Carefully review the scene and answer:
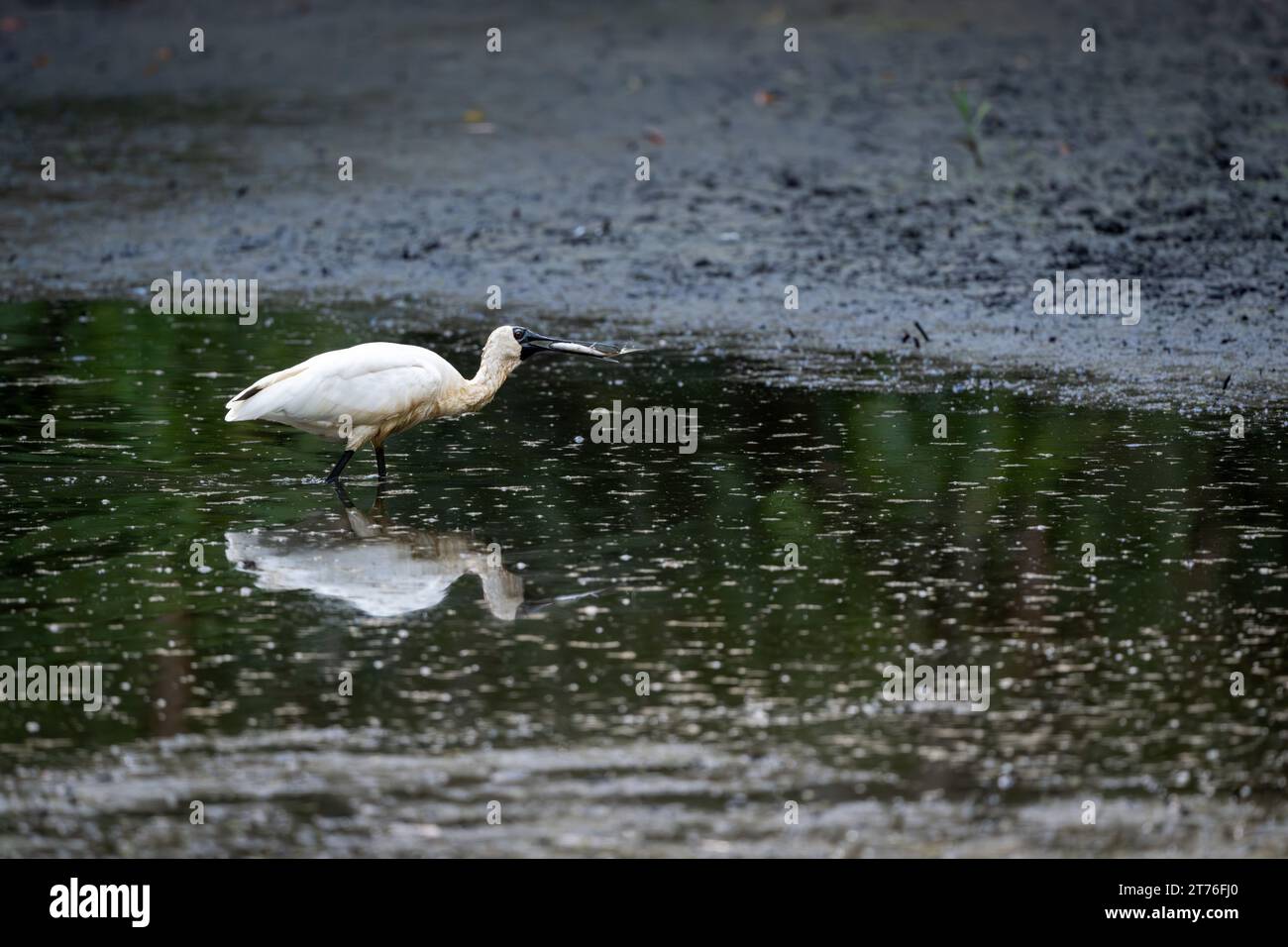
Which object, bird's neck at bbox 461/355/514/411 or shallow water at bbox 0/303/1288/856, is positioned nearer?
shallow water at bbox 0/303/1288/856

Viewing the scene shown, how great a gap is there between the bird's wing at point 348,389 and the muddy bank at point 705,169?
3.17 metres

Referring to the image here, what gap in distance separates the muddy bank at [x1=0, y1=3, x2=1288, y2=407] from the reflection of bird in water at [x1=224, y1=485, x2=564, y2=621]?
3926 mm

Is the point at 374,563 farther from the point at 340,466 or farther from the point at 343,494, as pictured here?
the point at 340,466

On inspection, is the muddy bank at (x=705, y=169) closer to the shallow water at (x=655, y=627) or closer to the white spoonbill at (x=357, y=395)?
the shallow water at (x=655, y=627)

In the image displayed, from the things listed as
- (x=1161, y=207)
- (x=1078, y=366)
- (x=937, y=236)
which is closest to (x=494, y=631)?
(x=1078, y=366)

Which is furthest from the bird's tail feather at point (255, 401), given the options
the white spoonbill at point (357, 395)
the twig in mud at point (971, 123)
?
the twig in mud at point (971, 123)

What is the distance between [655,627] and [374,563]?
1330 millimetres

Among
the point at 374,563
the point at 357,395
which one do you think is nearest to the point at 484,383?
the point at 357,395

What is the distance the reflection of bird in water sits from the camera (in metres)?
6.80

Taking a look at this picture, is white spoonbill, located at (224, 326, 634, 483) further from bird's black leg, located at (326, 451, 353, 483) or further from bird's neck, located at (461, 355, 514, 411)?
bird's neck, located at (461, 355, 514, 411)

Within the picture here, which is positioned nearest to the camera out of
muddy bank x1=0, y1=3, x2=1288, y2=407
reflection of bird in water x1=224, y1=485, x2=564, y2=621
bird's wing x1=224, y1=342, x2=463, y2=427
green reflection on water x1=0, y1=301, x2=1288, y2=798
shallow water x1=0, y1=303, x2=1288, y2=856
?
shallow water x1=0, y1=303, x2=1288, y2=856

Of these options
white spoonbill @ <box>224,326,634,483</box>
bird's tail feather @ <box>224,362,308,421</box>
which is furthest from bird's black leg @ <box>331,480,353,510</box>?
bird's tail feather @ <box>224,362,308,421</box>

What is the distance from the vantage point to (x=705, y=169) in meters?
15.7

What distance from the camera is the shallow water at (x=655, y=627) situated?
5.01 metres
